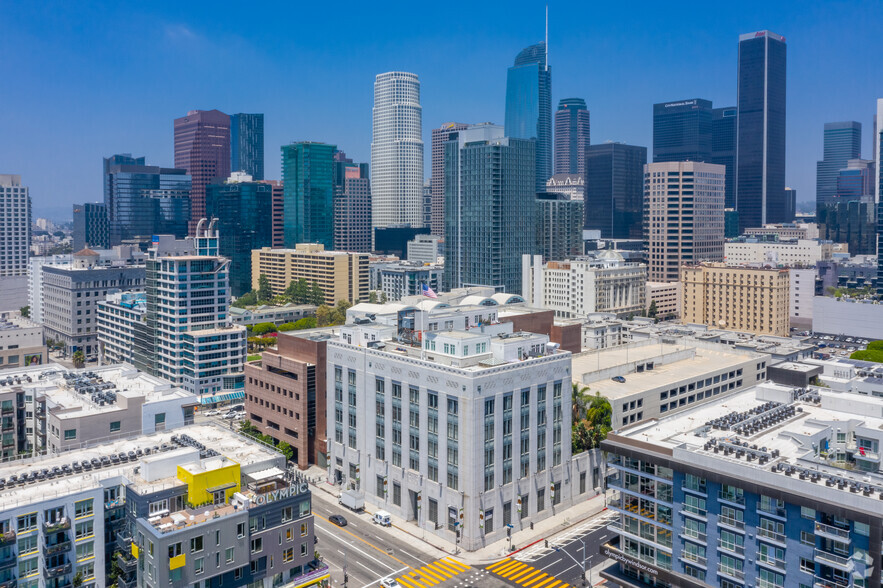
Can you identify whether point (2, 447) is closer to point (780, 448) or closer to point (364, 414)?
point (364, 414)

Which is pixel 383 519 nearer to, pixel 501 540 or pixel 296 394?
pixel 501 540

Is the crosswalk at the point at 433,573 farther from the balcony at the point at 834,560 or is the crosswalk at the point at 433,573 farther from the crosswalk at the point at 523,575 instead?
the balcony at the point at 834,560

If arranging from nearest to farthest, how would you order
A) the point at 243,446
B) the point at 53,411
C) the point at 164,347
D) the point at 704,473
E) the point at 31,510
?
the point at 31,510 < the point at 704,473 < the point at 243,446 < the point at 53,411 < the point at 164,347

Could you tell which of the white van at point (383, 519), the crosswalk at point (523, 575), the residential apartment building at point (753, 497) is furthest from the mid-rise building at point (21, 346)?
the residential apartment building at point (753, 497)

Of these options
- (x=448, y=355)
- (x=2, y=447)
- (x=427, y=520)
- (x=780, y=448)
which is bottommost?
(x=427, y=520)

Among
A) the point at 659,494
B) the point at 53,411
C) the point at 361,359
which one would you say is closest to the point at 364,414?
the point at 361,359

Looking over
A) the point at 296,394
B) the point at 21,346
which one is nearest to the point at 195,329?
the point at 21,346

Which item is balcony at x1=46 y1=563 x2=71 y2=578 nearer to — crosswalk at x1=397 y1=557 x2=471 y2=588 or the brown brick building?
crosswalk at x1=397 y1=557 x2=471 y2=588
